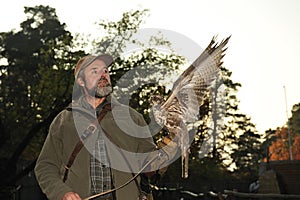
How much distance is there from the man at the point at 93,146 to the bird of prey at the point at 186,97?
1.57 ft

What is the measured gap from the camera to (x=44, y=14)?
138 ft

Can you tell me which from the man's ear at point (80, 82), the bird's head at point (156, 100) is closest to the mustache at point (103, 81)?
the man's ear at point (80, 82)

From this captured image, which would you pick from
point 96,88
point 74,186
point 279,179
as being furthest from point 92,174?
point 279,179

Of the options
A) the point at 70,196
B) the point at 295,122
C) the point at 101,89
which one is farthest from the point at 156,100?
the point at 295,122

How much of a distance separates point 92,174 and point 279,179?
15120 millimetres

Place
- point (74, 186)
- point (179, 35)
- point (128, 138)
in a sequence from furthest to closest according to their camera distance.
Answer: point (128, 138) → point (74, 186) → point (179, 35)

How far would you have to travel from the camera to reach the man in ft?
11.8

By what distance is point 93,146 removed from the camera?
3.68 metres

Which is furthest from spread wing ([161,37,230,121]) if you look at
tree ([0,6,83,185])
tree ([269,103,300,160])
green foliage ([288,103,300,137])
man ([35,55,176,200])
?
green foliage ([288,103,300,137])

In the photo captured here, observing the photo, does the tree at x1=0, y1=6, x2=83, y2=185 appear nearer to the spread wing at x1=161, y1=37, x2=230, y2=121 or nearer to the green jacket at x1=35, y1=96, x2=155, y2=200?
the green jacket at x1=35, y1=96, x2=155, y2=200

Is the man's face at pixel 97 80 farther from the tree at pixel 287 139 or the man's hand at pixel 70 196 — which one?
the tree at pixel 287 139

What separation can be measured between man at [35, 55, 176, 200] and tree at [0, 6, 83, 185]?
15043mm

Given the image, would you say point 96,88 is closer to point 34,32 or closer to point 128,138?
point 128,138

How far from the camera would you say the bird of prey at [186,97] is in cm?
309
